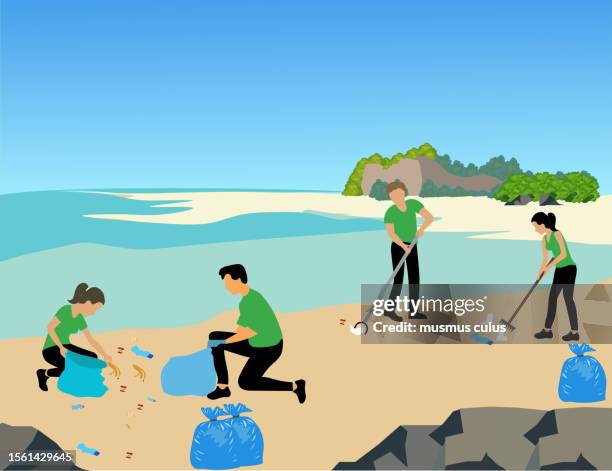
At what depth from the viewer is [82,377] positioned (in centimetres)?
688

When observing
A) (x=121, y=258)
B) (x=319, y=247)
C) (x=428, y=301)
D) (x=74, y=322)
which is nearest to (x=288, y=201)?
(x=319, y=247)

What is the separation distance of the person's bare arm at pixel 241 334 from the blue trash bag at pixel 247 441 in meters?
0.71

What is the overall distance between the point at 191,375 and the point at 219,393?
311mm

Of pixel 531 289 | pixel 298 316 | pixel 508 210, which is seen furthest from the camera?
pixel 508 210

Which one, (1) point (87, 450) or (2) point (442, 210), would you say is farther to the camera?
(2) point (442, 210)

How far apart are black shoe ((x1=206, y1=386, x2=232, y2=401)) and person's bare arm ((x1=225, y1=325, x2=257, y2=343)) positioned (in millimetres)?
507

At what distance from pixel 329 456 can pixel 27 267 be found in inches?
483

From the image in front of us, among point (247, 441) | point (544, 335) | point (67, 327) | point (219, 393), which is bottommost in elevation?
point (247, 441)

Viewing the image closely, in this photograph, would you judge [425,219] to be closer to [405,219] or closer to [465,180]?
[405,219]

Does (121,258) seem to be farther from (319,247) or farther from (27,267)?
(319,247)

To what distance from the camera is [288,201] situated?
21438 mm

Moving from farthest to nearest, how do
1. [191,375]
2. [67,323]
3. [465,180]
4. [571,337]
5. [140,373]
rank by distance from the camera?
[465,180], [571,337], [67,323], [140,373], [191,375]

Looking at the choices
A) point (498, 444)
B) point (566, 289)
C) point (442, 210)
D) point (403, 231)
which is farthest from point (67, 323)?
point (442, 210)

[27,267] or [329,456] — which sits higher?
[27,267]
